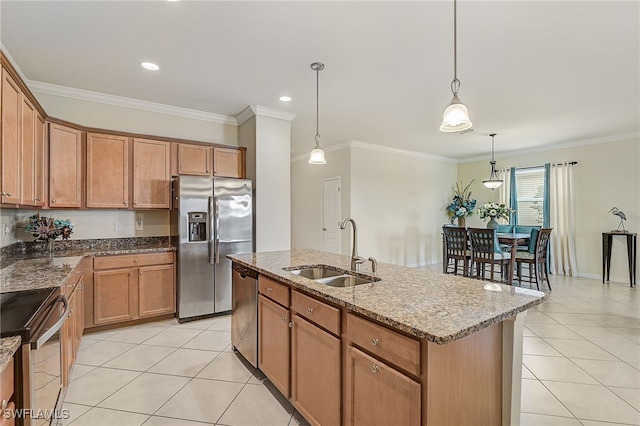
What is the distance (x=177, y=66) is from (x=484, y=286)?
10.2 feet

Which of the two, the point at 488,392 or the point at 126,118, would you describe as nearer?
the point at 488,392

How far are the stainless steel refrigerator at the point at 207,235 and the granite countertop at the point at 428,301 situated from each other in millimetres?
1729

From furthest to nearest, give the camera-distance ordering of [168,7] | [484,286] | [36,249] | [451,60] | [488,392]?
[36,249] → [451,60] → [168,7] → [484,286] → [488,392]

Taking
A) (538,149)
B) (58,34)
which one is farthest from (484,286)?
(538,149)

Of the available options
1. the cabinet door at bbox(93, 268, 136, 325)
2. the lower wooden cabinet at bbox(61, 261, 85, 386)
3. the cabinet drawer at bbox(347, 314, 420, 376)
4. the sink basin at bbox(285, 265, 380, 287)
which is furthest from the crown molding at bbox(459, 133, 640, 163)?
the lower wooden cabinet at bbox(61, 261, 85, 386)

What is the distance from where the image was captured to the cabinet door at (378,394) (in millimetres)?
1230

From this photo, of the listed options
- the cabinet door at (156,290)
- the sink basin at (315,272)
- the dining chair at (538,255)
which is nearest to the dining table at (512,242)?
the dining chair at (538,255)

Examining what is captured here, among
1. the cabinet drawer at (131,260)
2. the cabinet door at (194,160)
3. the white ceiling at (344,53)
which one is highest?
the white ceiling at (344,53)

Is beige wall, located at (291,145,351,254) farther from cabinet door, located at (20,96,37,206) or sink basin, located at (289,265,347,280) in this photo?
cabinet door, located at (20,96,37,206)

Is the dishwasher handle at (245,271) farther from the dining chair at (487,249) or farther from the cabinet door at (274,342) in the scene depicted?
the dining chair at (487,249)

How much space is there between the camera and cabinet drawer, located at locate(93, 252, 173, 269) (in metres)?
3.27

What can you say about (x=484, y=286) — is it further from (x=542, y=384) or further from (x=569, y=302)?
(x=569, y=302)

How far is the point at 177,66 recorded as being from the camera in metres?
2.96

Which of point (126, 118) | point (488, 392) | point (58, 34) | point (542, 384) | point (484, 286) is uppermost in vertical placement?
point (58, 34)
